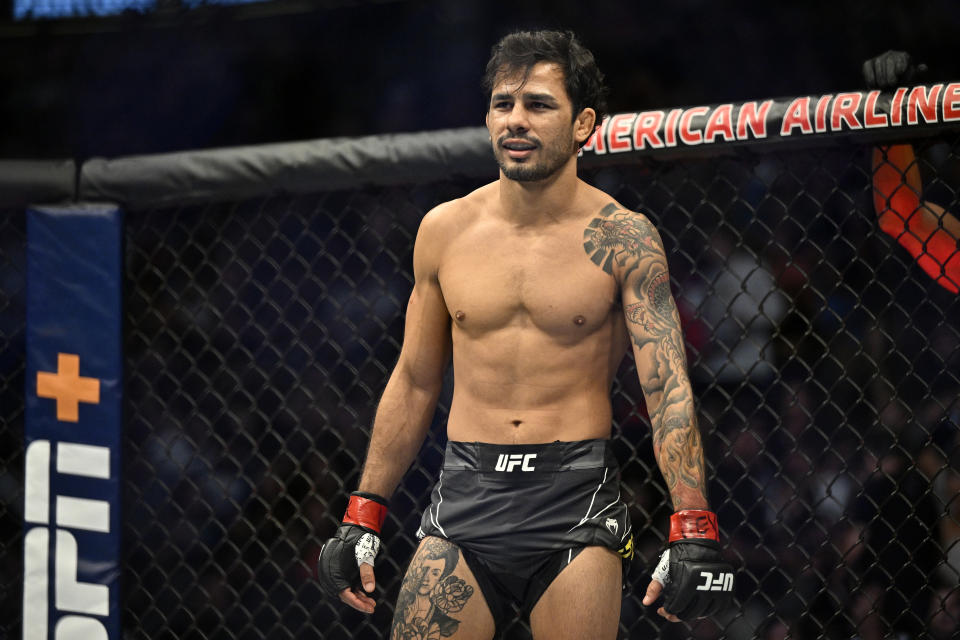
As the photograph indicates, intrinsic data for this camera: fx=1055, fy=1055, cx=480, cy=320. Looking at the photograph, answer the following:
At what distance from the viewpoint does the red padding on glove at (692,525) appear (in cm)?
185

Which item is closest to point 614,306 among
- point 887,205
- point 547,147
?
point 547,147

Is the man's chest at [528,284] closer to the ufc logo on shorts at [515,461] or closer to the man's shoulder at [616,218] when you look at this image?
the man's shoulder at [616,218]

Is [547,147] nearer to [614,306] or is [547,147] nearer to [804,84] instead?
[614,306]

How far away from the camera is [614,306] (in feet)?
6.69

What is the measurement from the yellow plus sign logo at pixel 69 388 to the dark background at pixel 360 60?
1.74 m

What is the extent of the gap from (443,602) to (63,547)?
113cm

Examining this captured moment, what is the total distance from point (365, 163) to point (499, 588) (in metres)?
1.05

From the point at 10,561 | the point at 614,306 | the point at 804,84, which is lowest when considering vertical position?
the point at 10,561

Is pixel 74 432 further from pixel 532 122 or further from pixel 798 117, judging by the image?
pixel 798 117

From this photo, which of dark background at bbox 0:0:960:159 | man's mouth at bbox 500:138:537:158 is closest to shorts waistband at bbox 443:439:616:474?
man's mouth at bbox 500:138:537:158

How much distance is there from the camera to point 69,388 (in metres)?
2.61

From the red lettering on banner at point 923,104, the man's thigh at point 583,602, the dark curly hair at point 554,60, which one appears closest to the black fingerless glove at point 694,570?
the man's thigh at point 583,602

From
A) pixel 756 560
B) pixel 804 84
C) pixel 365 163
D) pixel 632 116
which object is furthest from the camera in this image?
pixel 804 84

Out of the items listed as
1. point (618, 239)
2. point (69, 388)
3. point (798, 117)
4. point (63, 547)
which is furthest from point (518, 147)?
point (63, 547)
